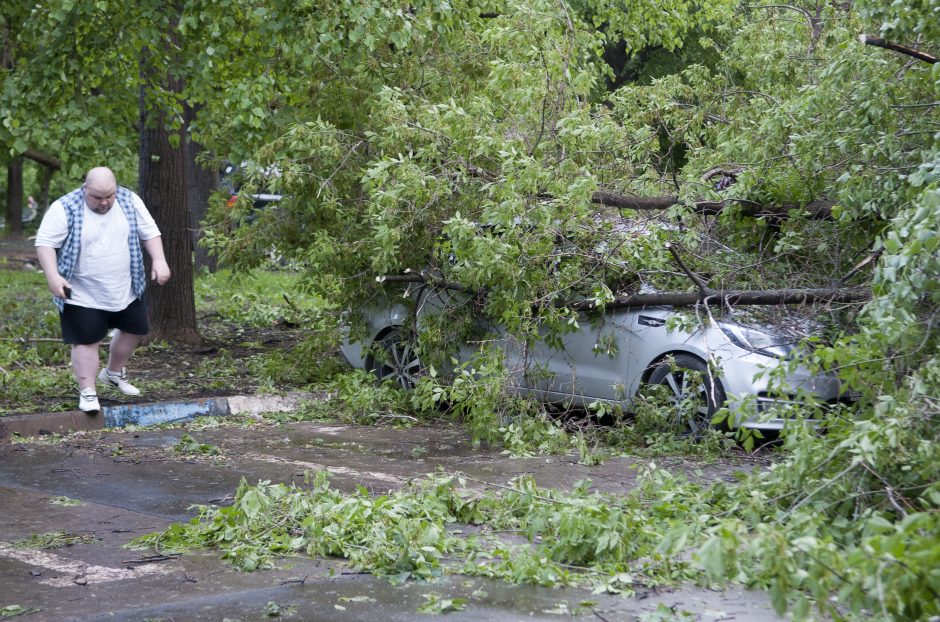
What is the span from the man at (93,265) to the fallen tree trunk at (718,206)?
3.78m

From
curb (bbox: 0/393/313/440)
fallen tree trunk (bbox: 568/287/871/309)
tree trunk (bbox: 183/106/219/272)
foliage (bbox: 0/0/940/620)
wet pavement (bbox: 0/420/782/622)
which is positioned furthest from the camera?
tree trunk (bbox: 183/106/219/272)

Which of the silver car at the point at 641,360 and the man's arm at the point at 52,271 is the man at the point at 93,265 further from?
the silver car at the point at 641,360

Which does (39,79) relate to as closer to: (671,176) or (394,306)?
(394,306)

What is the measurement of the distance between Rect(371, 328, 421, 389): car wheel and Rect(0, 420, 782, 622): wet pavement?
882mm

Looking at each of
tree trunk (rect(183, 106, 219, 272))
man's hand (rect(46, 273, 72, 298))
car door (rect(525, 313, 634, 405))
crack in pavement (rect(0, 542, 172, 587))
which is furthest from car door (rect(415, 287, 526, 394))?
tree trunk (rect(183, 106, 219, 272))

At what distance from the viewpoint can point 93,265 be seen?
8.59m

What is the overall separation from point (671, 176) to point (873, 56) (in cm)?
218

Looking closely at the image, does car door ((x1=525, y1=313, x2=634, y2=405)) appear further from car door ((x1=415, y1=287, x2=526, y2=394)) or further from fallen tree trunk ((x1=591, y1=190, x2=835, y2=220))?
fallen tree trunk ((x1=591, y1=190, x2=835, y2=220))

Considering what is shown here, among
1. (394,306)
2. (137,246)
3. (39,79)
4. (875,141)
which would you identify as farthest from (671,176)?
(39,79)

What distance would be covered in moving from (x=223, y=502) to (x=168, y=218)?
7130 mm

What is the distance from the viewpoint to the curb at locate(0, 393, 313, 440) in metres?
8.45

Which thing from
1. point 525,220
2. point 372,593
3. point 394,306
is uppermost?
point 525,220

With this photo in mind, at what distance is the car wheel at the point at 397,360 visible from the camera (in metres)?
10.0

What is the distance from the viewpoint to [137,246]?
350 inches
